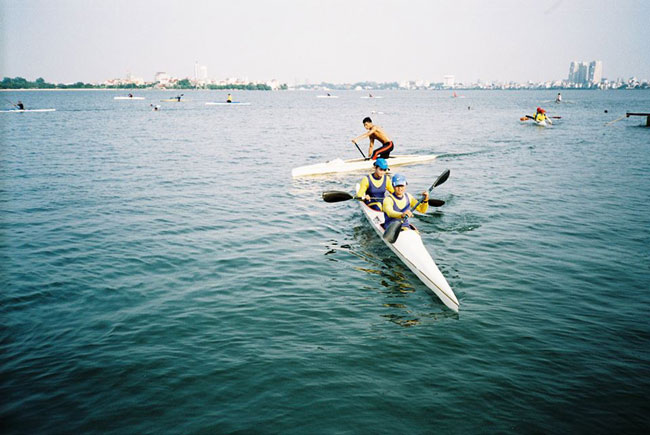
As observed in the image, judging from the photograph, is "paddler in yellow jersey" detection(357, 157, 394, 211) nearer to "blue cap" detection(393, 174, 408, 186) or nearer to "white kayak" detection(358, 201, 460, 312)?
"white kayak" detection(358, 201, 460, 312)

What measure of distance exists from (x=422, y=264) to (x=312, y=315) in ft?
9.41

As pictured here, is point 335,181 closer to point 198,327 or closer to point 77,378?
point 198,327

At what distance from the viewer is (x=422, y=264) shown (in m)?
10.0

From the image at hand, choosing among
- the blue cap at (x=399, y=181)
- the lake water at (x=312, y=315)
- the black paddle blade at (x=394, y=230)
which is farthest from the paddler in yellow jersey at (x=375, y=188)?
the black paddle blade at (x=394, y=230)

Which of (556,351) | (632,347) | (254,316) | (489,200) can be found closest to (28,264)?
(254,316)

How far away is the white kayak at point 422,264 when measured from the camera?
9086 millimetres

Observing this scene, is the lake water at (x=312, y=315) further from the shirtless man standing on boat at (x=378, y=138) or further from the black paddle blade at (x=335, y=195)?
the shirtless man standing on boat at (x=378, y=138)

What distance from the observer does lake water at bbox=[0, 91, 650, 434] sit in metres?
6.26

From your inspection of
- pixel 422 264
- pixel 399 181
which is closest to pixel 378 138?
pixel 399 181

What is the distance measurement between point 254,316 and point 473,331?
425 cm

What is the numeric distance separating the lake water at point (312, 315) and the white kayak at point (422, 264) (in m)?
0.25

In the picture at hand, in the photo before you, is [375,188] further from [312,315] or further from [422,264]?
[312,315]

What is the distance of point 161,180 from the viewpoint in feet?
72.2

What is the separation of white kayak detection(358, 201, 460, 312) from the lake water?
25 centimetres
